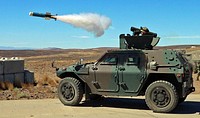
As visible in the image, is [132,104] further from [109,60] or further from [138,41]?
[138,41]

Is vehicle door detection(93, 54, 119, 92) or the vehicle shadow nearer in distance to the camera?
the vehicle shadow

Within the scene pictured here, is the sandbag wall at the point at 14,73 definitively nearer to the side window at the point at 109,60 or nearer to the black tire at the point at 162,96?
the side window at the point at 109,60

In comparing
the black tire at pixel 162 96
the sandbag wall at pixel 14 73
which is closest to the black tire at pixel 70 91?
the black tire at pixel 162 96

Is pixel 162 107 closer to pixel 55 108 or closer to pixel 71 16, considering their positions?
pixel 55 108

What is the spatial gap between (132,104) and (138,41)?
188cm

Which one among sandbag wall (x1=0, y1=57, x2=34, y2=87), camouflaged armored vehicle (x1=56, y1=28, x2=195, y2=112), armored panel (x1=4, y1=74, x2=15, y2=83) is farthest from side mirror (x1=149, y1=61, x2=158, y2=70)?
armored panel (x1=4, y1=74, x2=15, y2=83)

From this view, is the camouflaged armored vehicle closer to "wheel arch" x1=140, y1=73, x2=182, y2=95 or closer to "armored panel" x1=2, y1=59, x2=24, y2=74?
"wheel arch" x1=140, y1=73, x2=182, y2=95

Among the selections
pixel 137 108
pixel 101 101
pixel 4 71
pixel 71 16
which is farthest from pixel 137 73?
pixel 4 71

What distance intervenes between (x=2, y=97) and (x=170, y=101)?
19.1ft

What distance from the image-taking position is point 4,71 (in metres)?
16.3

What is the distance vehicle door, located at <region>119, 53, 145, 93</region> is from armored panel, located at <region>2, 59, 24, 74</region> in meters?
6.96

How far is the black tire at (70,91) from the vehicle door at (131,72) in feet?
4.07

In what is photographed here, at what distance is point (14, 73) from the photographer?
16891mm

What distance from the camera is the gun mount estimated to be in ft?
37.1
